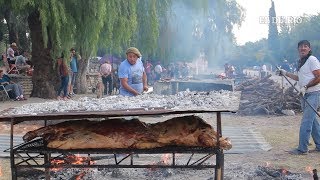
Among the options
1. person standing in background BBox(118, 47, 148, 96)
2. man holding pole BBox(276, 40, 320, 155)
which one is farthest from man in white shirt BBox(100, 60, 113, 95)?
man holding pole BBox(276, 40, 320, 155)

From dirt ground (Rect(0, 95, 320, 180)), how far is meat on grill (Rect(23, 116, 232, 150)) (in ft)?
6.00

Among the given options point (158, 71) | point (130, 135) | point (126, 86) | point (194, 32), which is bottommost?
point (158, 71)

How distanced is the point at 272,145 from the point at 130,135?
214 inches

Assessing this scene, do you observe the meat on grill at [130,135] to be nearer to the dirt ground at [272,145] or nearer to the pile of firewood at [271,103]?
the dirt ground at [272,145]

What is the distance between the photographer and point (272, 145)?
9594 mm

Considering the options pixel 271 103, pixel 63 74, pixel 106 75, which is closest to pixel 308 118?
pixel 271 103

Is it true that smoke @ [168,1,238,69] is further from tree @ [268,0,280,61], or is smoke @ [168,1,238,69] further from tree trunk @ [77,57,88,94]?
tree @ [268,0,280,61]

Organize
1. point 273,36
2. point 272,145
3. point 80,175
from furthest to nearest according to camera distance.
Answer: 1. point 273,36
2. point 272,145
3. point 80,175

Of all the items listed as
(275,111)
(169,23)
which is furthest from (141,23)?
(275,111)

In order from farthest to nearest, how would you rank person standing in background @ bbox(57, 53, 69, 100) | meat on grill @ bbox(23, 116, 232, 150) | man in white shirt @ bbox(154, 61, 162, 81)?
man in white shirt @ bbox(154, 61, 162, 81) < person standing in background @ bbox(57, 53, 69, 100) < meat on grill @ bbox(23, 116, 232, 150)

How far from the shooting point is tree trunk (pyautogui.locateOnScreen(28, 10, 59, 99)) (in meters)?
17.0

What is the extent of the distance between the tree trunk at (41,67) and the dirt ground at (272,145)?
108 inches

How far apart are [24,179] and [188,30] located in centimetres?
2777

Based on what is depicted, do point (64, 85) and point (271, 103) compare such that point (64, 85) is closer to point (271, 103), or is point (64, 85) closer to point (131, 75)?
point (271, 103)
